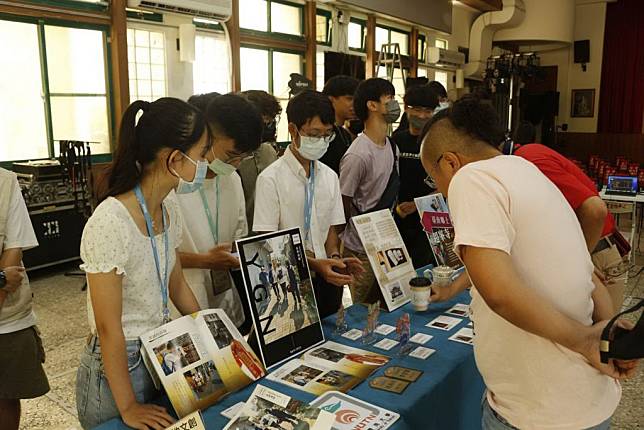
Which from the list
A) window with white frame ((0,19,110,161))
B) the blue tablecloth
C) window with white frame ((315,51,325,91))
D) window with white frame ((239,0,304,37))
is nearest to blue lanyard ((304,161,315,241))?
the blue tablecloth

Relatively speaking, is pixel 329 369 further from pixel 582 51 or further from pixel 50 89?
pixel 582 51

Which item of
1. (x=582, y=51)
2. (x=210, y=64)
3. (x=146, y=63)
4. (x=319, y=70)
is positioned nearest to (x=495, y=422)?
(x=146, y=63)

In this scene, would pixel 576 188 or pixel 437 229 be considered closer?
pixel 576 188

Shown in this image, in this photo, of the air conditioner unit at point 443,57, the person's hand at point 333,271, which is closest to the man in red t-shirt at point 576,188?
the person's hand at point 333,271

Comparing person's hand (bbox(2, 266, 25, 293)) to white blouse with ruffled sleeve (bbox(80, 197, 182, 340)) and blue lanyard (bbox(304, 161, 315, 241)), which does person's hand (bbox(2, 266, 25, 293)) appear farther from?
blue lanyard (bbox(304, 161, 315, 241))

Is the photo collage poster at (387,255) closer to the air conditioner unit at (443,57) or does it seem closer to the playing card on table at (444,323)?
the playing card on table at (444,323)

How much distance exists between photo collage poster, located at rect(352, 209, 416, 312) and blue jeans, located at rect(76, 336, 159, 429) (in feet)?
3.15

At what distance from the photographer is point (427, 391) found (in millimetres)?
1473

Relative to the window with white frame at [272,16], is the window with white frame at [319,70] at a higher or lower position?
lower

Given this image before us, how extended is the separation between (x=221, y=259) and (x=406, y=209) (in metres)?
1.37

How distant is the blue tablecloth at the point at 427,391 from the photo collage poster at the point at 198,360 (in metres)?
0.04

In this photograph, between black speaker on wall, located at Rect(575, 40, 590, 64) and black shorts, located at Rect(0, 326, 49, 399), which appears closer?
black shorts, located at Rect(0, 326, 49, 399)

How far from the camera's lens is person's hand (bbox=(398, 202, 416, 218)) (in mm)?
2904

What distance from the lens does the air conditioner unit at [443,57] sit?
1008 cm
